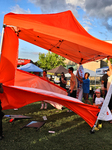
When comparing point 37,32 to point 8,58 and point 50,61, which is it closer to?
point 8,58

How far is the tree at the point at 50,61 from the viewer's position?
3926cm

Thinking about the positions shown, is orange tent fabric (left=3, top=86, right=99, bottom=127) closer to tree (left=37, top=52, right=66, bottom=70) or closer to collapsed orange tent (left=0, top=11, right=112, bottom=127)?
collapsed orange tent (left=0, top=11, right=112, bottom=127)

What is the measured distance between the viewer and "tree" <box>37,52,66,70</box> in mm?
39259

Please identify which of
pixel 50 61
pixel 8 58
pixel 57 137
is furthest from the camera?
pixel 50 61

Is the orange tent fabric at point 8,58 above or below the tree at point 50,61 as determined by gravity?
below

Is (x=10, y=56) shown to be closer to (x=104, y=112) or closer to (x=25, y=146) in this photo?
(x=25, y=146)

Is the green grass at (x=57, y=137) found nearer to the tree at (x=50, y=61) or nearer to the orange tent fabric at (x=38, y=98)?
the orange tent fabric at (x=38, y=98)

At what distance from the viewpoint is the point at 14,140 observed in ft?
11.1

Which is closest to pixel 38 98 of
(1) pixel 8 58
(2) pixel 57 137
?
(2) pixel 57 137

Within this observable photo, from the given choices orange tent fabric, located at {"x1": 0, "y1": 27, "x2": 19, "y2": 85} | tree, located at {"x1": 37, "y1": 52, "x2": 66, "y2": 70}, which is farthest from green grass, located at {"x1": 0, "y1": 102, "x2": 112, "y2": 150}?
tree, located at {"x1": 37, "y1": 52, "x2": 66, "y2": 70}

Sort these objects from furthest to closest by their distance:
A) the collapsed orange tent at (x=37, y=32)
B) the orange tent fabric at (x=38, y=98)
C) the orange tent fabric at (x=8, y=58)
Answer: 1. the orange tent fabric at (x=38, y=98)
2. the orange tent fabric at (x=8, y=58)
3. the collapsed orange tent at (x=37, y=32)

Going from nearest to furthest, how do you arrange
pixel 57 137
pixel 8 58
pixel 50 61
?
1. pixel 57 137
2. pixel 8 58
3. pixel 50 61

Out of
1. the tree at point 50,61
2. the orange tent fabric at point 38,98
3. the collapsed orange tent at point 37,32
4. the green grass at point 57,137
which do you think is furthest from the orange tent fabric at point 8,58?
the tree at point 50,61

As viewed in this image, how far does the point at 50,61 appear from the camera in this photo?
41719mm
